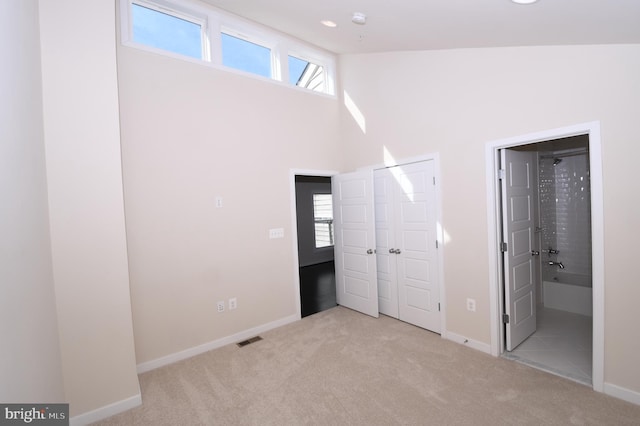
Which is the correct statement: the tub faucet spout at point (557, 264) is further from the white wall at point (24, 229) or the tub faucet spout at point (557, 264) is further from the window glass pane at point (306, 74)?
the white wall at point (24, 229)

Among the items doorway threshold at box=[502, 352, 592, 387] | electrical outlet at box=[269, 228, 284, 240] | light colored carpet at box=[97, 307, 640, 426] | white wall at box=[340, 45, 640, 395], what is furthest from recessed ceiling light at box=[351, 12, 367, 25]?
doorway threshold at box=[502, 352, 592, 387]

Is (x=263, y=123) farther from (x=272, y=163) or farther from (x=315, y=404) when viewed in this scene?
(x=315, y=404)

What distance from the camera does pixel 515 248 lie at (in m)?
2.98

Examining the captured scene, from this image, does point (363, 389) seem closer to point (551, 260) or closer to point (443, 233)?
point (443, 233)

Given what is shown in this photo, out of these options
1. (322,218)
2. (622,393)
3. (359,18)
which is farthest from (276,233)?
(322,218)

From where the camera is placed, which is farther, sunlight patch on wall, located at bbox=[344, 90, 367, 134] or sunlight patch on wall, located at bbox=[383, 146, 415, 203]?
sunlight patch on wall, located at bbox=[344, 90, 367, 134]

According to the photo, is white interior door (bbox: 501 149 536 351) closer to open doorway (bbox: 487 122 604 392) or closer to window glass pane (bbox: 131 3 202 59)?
open doorway (bbox: 487 122 604 392)

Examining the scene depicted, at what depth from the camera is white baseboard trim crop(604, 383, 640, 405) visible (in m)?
2.08

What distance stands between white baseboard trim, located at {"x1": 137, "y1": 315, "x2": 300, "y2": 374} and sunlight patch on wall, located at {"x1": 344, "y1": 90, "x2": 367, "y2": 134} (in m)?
2.91

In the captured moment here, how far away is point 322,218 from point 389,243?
4234 millimetres

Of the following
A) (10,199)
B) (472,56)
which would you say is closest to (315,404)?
(10,199)

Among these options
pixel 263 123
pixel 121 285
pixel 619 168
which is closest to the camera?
pixel 619 168

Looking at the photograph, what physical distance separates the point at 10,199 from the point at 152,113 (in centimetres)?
193

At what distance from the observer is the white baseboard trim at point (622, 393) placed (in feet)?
6.81
